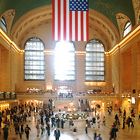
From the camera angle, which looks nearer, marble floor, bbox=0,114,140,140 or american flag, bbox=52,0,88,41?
marble floor, bbox=0,114,140,140

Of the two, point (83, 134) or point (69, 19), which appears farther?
point (69, 19)

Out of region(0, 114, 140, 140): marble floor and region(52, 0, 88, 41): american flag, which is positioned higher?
→ region(52, 0, 88, 41): american flag

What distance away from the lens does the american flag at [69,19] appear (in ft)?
98.8

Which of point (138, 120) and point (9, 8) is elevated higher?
point (9, 8)

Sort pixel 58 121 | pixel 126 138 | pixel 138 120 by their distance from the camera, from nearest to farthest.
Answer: pixel 126 138 < pixel 58 121 < pixel 138 120

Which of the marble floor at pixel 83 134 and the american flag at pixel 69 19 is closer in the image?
the marble floor at pixel 83 134

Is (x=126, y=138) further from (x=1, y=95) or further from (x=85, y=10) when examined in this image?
(x=1, y=95)

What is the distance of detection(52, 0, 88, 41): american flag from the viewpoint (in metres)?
30.1

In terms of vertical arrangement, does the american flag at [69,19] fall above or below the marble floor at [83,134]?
above

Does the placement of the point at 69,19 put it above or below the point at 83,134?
above

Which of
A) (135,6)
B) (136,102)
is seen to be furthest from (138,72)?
(135,6)

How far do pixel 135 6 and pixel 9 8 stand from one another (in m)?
15.6

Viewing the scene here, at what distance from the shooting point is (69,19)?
30672mm

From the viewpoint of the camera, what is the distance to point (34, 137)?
1096 inches
